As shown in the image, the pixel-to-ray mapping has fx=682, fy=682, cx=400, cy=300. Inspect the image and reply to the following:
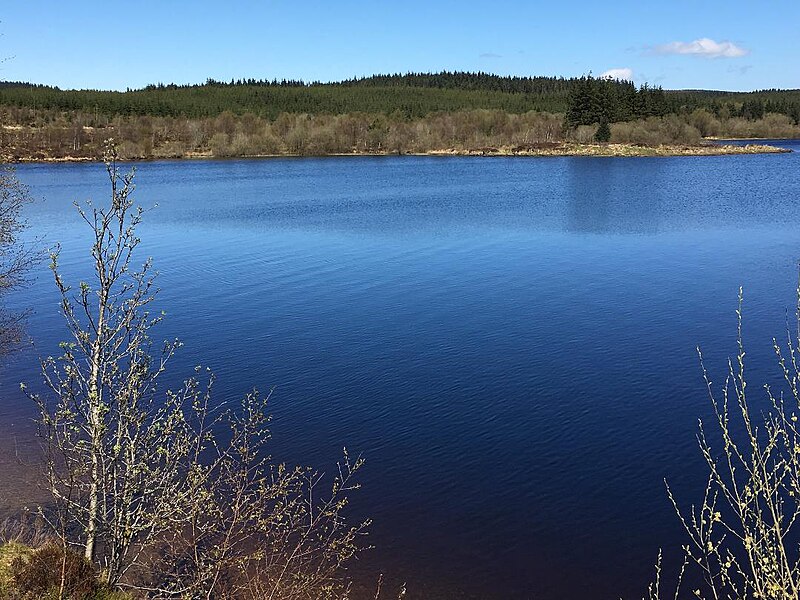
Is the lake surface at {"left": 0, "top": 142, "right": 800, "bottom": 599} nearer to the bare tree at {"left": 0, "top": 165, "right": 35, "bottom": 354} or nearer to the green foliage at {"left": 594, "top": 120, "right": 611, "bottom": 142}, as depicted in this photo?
the bare tree at {"left": 0, "top": 165, "right": 35, "bottom": 354}

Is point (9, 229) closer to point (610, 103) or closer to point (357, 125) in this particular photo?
point (610, 103)

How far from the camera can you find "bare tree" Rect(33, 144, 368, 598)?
781cm

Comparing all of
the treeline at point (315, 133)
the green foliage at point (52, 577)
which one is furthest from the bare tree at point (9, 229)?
the treeline at point (315, 133)

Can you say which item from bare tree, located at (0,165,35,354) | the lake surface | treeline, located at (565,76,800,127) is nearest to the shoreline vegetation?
treeline, located at (565,76,800,127)

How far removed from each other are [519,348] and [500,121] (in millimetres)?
121186

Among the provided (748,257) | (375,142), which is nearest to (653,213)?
(748,257)

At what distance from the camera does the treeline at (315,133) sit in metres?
113

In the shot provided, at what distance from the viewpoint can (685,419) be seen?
52.5 ft

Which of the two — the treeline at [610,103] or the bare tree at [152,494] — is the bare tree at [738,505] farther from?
the treeline at [610,103]

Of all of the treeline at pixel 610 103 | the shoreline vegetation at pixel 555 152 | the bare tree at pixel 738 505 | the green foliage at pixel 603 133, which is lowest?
the bare tree at pixel 738 505

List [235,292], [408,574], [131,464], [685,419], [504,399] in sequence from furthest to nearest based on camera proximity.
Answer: [235,292], [504,399], [685,419], [408,574], [131,464]

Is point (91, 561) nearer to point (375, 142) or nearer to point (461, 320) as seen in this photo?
point (461, 320)

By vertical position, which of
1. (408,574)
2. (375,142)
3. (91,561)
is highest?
(375,142)

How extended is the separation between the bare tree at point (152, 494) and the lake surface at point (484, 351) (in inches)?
44.2
